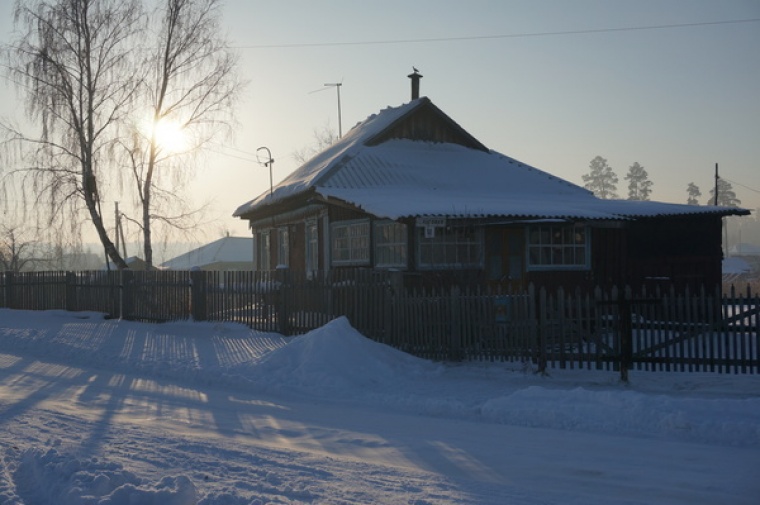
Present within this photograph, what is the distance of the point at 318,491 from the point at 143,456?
2.06m

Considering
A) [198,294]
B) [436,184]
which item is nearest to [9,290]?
[198,294]

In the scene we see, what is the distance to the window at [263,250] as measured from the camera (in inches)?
1176

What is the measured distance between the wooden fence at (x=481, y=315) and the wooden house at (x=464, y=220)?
263cm

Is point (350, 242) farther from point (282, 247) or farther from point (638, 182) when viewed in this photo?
point (638, 182)

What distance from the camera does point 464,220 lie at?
18.6m

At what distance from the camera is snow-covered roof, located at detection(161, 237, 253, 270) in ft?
244

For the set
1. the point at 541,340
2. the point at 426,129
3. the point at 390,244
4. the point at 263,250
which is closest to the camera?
the point at 541,340

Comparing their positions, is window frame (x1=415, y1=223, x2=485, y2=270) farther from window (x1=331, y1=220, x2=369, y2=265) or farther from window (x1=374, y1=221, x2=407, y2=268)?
window (x1=331, y1=220, x2=369, y2=265)

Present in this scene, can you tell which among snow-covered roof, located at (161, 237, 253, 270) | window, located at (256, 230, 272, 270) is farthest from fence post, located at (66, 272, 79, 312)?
snow-covered roof, located at (161, 237, 253, 270)

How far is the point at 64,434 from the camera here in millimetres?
8109

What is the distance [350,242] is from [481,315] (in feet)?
29.8

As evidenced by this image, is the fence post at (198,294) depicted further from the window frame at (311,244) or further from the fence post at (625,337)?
the fence post at (625,337)

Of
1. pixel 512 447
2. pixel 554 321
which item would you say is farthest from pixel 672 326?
pixel 512 447

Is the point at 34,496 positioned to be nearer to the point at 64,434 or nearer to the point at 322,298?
the point at 64,434
